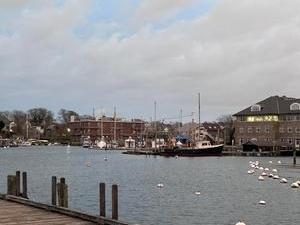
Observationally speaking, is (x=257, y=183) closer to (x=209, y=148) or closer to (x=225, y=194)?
(x=225, y=194)

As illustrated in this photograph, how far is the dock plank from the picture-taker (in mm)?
21016

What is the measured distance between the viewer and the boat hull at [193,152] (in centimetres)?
15538

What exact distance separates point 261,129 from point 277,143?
671cm

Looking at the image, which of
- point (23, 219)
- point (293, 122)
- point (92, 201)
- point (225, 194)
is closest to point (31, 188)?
point (92, 201)

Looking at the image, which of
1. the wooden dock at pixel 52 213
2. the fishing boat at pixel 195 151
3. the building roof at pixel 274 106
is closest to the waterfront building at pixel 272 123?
the building roof at pixel 274 106

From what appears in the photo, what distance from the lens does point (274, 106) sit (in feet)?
593

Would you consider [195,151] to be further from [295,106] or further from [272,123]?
[295,106]

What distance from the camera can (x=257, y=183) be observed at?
64.2 m

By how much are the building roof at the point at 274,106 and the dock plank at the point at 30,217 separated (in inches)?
6199

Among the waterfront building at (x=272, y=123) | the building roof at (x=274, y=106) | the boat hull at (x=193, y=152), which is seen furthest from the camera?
the building roof at (x=274, y=106)

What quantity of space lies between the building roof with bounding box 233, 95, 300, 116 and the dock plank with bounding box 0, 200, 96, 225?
157 metres

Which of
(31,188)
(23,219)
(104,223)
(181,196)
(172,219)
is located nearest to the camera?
(104,223)

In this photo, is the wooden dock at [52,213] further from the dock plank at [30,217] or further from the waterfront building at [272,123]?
the waterfront building at [272,123]

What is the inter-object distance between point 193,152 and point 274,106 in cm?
3966
